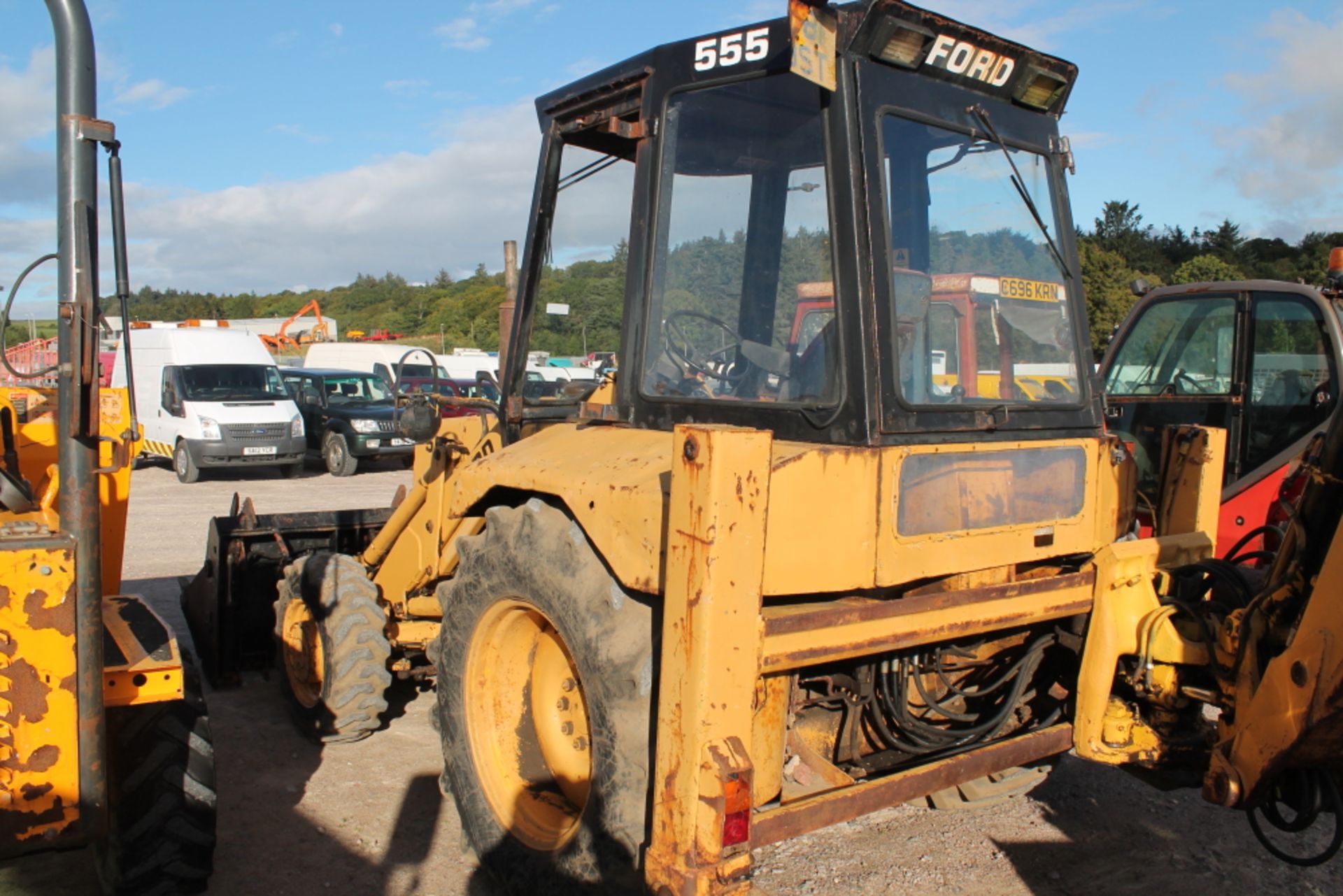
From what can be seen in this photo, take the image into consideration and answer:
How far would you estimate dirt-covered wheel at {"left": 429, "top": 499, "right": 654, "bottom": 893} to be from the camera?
106 inches

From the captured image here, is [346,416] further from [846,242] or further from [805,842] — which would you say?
[846,242]

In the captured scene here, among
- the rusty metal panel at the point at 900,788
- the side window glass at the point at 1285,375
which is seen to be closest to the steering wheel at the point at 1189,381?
the side window glass at the point at 1285,375

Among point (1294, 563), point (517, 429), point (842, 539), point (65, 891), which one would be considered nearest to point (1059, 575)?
point (1294, 563)

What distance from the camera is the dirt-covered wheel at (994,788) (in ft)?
13.4

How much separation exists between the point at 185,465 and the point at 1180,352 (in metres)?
13.1

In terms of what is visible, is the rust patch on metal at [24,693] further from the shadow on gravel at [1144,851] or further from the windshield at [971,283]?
the shadow on gravel at [1144,851]

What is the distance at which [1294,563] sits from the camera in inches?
112

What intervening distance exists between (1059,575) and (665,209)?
5.47 ft

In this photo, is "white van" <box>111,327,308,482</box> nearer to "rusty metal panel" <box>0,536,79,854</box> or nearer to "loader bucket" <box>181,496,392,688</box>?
"loader bucket" <box>181,496,392,688</box>

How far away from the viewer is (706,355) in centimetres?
318

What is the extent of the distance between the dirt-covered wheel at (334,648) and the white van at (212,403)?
10.8m

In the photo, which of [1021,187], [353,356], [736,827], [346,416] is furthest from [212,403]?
[736,827]

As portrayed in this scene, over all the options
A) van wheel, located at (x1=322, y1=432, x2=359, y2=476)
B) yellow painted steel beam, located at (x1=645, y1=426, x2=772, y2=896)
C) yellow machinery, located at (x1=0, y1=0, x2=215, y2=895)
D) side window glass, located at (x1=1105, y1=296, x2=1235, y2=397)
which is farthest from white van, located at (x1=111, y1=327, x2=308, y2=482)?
yellow painted steel beam, located at (x1=645, y1=426, x2=772, y2=896)

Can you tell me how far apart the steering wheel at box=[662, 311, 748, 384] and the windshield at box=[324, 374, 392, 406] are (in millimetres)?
14572
